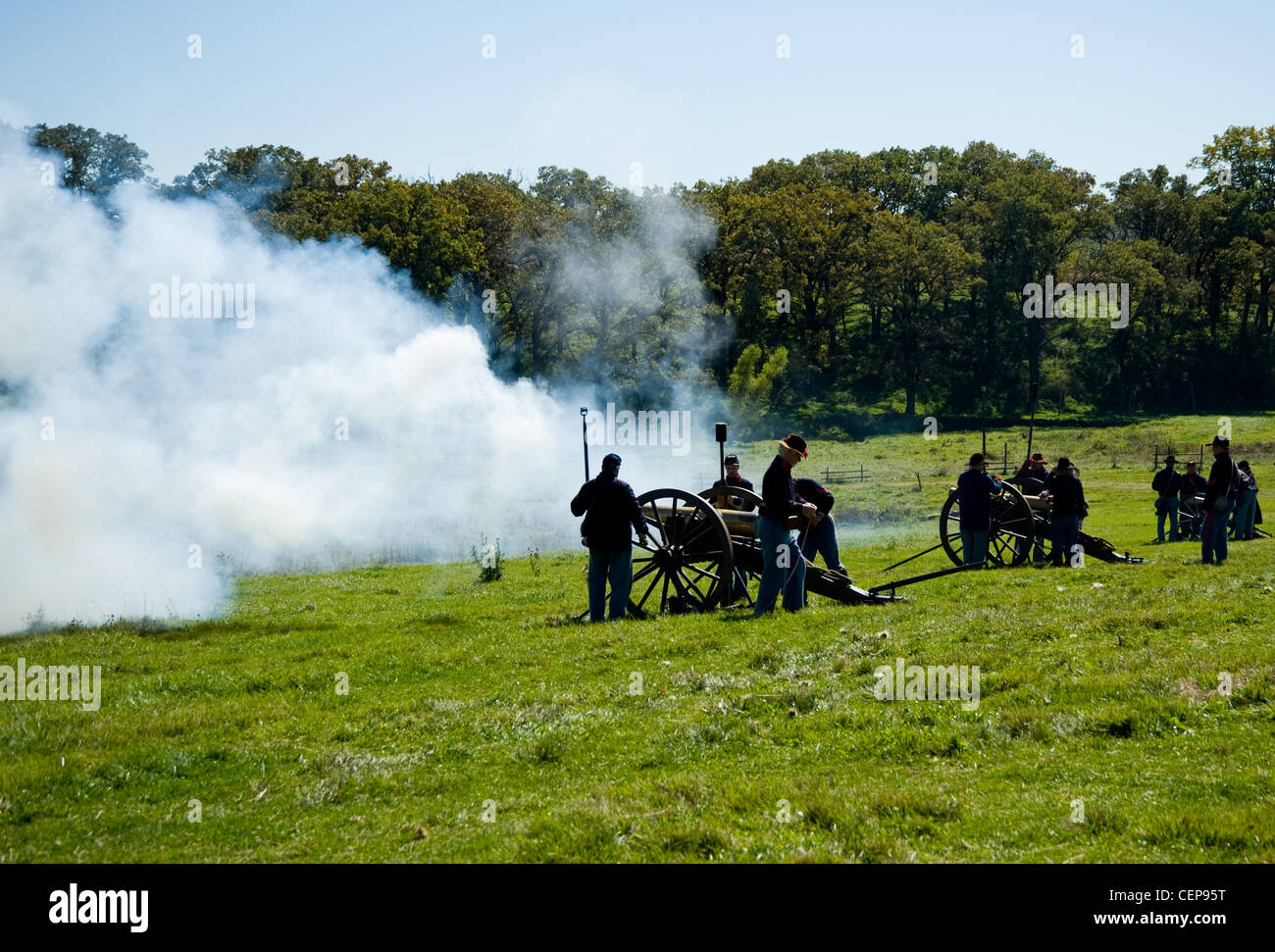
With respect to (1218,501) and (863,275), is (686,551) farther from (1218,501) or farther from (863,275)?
(863,275)

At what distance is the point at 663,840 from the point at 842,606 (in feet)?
23.9

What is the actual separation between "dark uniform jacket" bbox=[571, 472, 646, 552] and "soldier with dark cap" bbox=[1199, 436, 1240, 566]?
8.44 metres

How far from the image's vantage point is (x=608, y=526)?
39.7 feet

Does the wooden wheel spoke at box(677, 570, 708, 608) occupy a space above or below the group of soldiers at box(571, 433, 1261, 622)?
below

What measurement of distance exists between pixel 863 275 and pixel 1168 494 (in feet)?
156

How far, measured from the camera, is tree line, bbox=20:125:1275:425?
5647 centimetres

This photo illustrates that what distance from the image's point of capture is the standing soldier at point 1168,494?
20.6 meters

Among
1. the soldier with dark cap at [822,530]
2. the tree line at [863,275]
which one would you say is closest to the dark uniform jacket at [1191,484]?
the soldier with dark cap at [822,530]

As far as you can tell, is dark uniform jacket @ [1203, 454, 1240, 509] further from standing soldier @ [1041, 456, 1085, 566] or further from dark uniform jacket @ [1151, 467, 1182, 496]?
dark uniform jacket @ [1151, 467, 1182, 496]

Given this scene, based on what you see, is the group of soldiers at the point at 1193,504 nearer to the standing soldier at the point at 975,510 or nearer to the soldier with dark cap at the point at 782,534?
the standing soldier at the point at 975,510

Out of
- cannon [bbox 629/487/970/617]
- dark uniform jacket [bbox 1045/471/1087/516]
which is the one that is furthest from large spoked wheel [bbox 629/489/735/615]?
dark uniform jacket [bbox 1045/471/1087/516]
